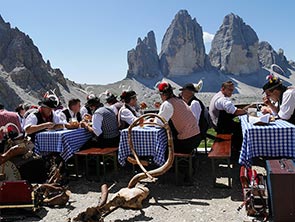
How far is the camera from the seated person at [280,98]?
4976 mm

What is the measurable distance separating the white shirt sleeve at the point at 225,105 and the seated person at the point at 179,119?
3.43 ft

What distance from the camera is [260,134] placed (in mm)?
4406

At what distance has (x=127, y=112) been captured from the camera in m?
6.07

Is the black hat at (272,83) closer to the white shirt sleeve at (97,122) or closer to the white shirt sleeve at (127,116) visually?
the white shirt sleeve at (127,116)

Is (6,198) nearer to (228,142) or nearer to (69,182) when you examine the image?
(69,182)

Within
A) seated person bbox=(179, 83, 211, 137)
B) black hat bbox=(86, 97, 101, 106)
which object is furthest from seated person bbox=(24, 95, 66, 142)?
seated person bbox=(179, 83, 211, 137)

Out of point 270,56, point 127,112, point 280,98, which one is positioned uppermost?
point 270,56

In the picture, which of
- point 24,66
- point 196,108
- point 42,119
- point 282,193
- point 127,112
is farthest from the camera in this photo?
point 24,66

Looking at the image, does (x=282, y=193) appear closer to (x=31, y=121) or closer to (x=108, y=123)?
(x=108, y=123)

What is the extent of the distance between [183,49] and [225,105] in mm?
127460

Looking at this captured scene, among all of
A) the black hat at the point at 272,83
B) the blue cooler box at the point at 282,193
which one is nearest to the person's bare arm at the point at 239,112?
the black hat at the point at 272,83

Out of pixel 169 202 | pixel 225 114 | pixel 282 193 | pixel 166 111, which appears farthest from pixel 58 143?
pixel 282 193

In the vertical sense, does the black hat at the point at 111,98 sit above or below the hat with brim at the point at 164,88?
below

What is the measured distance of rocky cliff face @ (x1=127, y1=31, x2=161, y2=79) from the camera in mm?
129125
